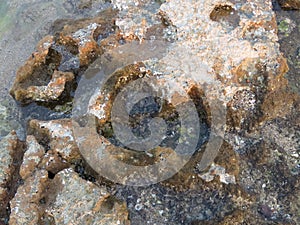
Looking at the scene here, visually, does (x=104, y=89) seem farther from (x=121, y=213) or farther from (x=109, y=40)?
(x=121, y=213)

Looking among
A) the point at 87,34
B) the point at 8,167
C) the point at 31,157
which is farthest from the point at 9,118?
the point at 87,34

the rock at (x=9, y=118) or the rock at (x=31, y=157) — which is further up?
the rock at (x=31, y=157)

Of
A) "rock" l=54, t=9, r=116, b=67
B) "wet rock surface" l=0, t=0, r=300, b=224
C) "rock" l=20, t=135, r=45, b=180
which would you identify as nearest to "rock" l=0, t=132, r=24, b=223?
"wet rock surface" l=0, t=0, r=300, b=224

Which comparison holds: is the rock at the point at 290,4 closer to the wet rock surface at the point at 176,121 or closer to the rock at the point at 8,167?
the wet rock surface at the point at 176,121

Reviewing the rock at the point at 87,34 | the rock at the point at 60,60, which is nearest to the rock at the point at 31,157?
the rock at the point at 60,60

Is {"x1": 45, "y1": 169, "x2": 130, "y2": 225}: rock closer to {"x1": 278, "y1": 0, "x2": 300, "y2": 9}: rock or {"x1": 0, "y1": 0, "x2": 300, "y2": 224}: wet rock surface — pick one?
{"x1": 0, "y1": 0, "x2": 300, "y2": 224}: wet rock surface

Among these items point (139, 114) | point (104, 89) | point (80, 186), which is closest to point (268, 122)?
point (139, 114)
